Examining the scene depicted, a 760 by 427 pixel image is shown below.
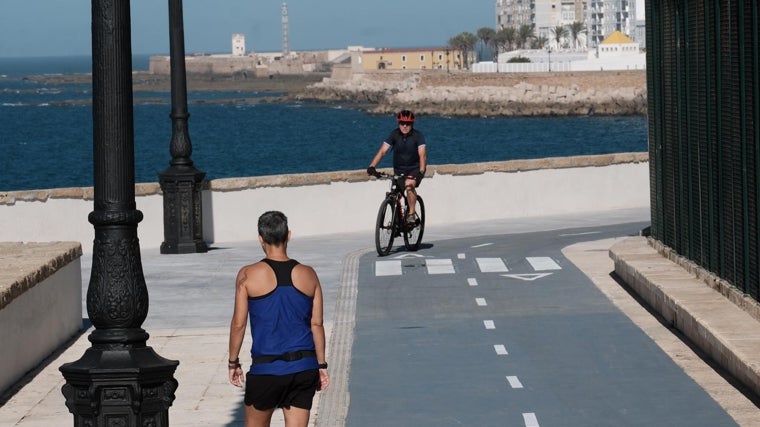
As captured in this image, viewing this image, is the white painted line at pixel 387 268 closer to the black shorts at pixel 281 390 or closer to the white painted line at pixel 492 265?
the white painted line at pixel 492 265

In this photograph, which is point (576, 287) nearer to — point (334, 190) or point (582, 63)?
point (334, 190)

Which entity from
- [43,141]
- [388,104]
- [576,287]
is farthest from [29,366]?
[388,104]

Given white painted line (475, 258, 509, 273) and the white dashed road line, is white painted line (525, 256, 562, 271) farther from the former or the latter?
the white dashed road line

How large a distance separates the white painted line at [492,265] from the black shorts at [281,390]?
10498 millimetres

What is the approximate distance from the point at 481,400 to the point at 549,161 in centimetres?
1521

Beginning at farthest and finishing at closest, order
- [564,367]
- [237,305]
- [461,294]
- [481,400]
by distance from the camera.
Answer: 1. [461,294]
2. [564,367]
3. [481,400]
4. [237,305]

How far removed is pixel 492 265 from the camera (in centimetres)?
1862

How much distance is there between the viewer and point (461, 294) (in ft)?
52.6

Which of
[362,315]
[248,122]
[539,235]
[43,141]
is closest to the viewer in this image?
[362,315]

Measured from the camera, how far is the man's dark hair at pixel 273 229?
761 centimetres

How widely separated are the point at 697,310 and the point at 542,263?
6.06 m

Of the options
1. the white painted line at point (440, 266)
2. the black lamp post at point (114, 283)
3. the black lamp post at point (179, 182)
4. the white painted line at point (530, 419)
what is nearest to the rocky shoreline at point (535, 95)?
the black lamp post at point (179, 182)

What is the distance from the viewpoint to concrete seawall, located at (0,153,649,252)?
69.8 ft

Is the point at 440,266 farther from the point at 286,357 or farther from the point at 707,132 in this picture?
the point at 286,357
